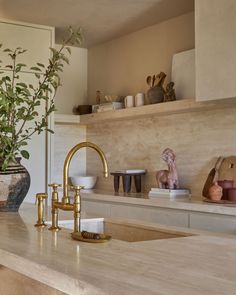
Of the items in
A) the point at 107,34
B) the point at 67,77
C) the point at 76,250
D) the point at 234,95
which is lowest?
the point at 76,250

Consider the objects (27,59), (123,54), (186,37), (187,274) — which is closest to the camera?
(187,274)

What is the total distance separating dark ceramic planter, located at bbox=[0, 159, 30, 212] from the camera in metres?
2.32

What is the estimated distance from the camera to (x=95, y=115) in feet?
14.9

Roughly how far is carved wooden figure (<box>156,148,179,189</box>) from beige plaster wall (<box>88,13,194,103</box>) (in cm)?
79

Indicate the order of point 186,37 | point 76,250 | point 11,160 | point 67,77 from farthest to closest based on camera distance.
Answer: point 67,77 → point 186,37 → point 11,160 → point 76,250

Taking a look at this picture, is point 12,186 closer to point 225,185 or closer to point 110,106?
point 225,185

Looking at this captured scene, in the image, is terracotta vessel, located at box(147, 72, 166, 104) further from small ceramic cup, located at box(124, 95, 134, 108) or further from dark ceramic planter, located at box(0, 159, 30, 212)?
dark ceramic planter, located at box(0, 159, 30, 212)

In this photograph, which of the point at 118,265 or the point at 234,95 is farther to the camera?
the point at 234,95

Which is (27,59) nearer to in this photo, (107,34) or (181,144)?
(107,34)

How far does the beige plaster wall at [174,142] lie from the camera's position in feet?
12.0

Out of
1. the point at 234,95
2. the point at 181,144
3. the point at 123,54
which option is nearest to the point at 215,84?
the point at 234,95

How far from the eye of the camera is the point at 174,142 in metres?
4.07

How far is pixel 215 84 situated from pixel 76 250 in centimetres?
203

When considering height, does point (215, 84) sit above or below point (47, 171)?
above
